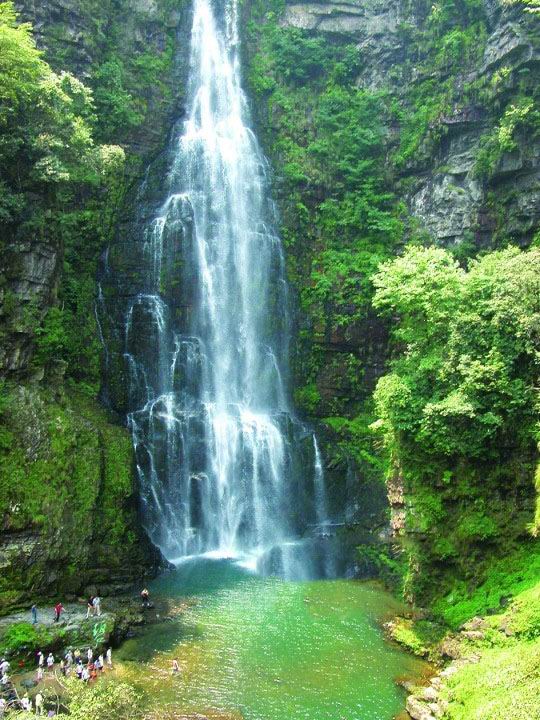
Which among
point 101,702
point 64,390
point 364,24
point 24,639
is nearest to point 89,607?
point 24,639

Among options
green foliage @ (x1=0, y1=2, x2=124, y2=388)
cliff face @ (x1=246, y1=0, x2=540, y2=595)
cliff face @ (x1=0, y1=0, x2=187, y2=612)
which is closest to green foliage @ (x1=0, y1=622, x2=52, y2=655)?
cliff face @ (x1=0, y1=0, x2=187, y2=612)

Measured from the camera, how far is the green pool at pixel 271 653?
13.8 metres

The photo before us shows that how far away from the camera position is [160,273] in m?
27.9

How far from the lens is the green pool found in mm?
13773

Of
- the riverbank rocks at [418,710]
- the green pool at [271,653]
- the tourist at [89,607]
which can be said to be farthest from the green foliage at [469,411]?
the tourist at [89,607]

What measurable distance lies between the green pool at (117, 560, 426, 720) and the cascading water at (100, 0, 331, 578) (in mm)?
2607

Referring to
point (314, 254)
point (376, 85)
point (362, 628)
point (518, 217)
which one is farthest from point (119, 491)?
point (376, 85)

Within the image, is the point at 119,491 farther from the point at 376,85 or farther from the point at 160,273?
the point at 376,85

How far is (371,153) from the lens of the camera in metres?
33.3

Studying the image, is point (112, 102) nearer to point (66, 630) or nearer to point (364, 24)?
point (364, 24)

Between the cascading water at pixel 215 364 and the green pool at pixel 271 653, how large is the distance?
8.55 ft

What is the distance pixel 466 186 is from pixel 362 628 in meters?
21.9

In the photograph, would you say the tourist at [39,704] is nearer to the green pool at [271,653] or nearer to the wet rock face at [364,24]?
the green pool at [271,653]

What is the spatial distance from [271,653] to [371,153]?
27061mm
